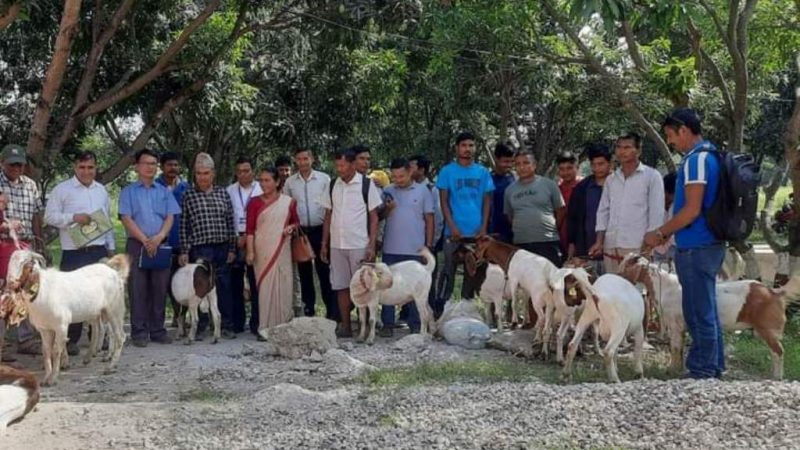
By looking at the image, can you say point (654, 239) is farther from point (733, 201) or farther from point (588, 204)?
point (588, 204)

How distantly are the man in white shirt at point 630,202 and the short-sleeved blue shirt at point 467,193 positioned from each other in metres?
1.58

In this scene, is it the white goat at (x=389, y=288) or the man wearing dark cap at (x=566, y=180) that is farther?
the man wearing dark cap at (x=566, y=180)

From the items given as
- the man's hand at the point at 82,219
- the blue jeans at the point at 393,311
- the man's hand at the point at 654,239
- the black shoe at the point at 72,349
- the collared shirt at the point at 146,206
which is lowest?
the black shoe at the point at 72,349

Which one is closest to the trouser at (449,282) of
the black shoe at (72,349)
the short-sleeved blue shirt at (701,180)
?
the short-sleeved blue shirt at (701,180)

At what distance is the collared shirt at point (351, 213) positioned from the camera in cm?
934

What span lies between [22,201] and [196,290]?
1904 mm

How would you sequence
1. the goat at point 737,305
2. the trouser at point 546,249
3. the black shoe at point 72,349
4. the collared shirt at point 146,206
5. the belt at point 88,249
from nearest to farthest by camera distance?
the goat at point 737,305 < the belt at point 88,249 < the black shoe at point 72,349 < the collared shirt at point 146,206 < the trouser at point 546,249

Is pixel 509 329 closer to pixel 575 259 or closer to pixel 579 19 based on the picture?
pixel 575 259

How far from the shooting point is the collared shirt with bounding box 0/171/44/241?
8109 millimetres

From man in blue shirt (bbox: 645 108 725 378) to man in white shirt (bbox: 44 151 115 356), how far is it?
525cm

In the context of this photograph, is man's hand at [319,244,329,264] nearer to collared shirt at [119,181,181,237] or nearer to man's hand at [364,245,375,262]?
man's hand at [364,245,375,262]

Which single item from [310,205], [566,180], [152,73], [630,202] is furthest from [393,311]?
[152,73]

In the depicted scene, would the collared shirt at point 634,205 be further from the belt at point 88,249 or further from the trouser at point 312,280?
the belt at point 88,249

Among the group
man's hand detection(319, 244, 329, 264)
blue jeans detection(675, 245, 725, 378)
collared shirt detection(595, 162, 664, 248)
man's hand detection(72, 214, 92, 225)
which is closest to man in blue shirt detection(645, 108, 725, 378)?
blue jeans detection(675, 245, 725, 378)
